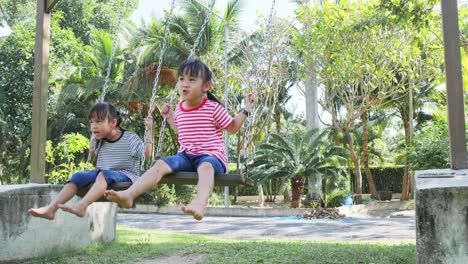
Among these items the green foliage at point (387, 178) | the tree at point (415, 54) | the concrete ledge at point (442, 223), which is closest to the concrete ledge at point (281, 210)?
the tree at point (415, 54)

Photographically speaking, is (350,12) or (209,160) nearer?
(209,160)

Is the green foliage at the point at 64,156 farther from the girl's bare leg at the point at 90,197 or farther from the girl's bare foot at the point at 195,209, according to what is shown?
the girl's bare foot at the point at 195,209

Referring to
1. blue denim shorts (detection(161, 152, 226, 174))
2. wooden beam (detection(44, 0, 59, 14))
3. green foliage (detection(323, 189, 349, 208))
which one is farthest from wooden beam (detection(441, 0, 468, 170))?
green foliage (detection(323, 189, 349, 208))

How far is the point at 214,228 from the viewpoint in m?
12.2

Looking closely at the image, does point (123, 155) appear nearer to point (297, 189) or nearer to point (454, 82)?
point (454, 82)

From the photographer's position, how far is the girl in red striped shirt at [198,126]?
142 inches

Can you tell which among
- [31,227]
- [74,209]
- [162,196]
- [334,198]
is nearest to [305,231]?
[31,227]

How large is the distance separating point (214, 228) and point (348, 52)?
7964 millimetres

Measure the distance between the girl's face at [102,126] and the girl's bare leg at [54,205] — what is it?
481mm

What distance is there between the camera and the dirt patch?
248 inches

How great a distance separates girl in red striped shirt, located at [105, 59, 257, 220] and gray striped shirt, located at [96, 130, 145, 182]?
45 cm

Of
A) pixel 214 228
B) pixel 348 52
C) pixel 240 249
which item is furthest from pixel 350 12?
pixel 240 249

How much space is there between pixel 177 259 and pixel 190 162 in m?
2.99

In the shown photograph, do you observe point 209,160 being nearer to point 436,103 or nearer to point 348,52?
point 348,52
